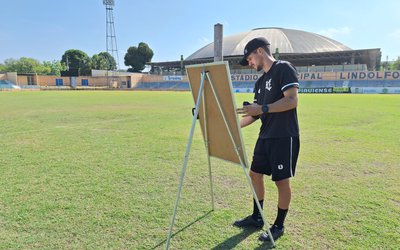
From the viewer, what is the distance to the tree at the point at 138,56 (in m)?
102

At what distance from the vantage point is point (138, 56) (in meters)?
102

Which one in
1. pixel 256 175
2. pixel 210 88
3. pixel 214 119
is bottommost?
pixel 256 175

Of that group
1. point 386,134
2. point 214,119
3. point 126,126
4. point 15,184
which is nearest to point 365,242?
point 214,119

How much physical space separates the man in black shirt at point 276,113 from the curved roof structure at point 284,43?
7204 cm

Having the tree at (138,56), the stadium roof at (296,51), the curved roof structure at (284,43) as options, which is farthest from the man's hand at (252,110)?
the tree at (138,56)

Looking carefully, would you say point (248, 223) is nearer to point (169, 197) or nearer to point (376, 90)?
point (169, 197)

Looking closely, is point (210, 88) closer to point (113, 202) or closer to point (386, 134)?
point (113, 202)

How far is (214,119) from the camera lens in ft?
10.1

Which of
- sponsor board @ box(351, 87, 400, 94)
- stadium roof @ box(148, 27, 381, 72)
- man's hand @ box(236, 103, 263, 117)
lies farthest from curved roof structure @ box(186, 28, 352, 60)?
man's hand @ box(236, 103, 263, 117)

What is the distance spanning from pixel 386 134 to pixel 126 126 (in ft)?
29.2

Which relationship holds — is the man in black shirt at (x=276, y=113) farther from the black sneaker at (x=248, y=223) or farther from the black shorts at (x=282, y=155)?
the black sneaker at (x=248, y=223)

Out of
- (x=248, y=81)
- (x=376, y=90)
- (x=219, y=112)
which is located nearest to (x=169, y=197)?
(x=219, y=112)

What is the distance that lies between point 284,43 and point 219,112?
272 ft

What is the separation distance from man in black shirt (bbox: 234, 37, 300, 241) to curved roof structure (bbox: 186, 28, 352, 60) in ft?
236
